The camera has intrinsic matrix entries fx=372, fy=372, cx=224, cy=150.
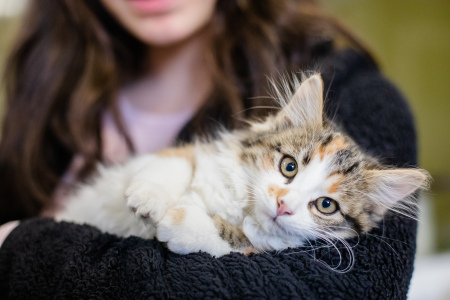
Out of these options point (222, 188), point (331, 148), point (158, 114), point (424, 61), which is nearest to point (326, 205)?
point (331, 148)

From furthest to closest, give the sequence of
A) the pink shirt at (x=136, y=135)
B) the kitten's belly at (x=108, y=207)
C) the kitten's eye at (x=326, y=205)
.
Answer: the pink shirt at (x=136, y=135)
the kitten's belly at (x=108, y=207)
the kitten's eye at (x=326, y=205)

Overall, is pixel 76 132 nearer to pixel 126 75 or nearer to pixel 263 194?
pixel 126 75

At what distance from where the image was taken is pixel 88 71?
66.1 inches

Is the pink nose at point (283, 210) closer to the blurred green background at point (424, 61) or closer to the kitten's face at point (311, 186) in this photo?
the kitten's face at point (311, 186)

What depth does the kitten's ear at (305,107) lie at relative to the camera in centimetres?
100

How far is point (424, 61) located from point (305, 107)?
327 cm

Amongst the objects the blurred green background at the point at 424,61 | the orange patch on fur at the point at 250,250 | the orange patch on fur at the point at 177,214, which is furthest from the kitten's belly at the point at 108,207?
the blurred green background at the point at 424,61

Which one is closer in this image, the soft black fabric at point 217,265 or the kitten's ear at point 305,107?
the soft black fabric at point 217,265

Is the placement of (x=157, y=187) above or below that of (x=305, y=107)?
below

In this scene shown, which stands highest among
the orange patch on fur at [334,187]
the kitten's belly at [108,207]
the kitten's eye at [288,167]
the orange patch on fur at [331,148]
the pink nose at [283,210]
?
the orange patch on fur at [331,148]

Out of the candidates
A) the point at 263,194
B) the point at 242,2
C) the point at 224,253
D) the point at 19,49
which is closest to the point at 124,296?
the point at 224,253

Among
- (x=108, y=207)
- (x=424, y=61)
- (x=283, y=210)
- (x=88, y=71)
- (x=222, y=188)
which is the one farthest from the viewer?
(x=424, y=61)

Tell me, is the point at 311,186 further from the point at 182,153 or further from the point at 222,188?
the point at 182,153

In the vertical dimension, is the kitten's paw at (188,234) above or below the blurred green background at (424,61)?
below
